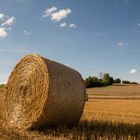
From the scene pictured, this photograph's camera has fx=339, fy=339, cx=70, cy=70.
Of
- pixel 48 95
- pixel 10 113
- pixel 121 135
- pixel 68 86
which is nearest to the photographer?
pixel 121 135

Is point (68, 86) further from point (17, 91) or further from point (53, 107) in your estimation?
point (17, 91)

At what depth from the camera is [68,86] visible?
357 inches

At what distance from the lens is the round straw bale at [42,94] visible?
27.9 ft

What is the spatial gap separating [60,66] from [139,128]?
8.97ft

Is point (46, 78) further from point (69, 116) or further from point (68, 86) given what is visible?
point (69, 116)

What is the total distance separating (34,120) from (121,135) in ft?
7.29

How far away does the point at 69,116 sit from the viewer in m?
9.28

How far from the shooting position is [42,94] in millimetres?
8617

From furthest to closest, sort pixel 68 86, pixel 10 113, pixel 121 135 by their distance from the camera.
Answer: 1. pixel 10 113
2. pixel 68 86
3. pixel 121 135

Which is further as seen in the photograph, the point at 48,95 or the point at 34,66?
the point at 34,66

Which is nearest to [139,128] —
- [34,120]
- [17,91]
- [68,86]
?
[68,86]

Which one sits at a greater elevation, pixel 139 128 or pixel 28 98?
pixel 28 98

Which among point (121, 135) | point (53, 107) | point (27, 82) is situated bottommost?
point (121, 135)

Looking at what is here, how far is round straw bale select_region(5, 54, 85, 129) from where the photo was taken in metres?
8.51
